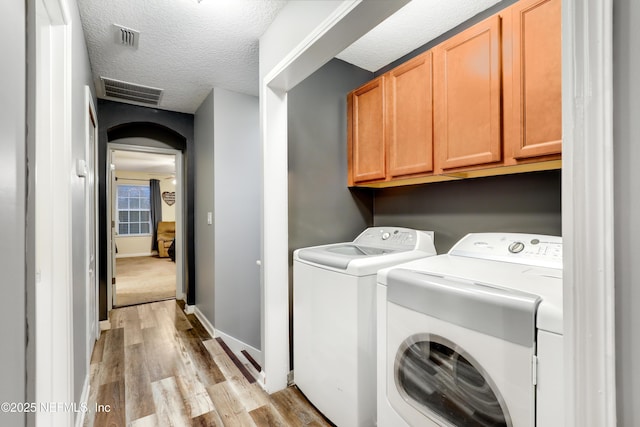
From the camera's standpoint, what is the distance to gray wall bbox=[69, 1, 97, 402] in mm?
1479

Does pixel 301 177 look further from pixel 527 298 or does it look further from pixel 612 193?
pixel 612 193

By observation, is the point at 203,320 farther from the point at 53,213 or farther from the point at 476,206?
A: the point at 476,206

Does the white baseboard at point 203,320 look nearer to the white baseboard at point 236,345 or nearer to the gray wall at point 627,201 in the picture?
the white baseboard at point 236,345

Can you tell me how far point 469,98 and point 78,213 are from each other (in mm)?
2183

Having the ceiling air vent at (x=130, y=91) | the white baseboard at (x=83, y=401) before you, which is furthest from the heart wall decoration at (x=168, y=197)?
the white baseboard at (x=83, y=401)

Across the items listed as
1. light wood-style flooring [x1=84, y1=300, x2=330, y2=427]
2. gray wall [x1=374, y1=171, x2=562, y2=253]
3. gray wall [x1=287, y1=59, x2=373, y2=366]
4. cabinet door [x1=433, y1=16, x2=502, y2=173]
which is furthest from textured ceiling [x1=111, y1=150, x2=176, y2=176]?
cabinet door [x1=433, y1=16, x2=502, y2=173]

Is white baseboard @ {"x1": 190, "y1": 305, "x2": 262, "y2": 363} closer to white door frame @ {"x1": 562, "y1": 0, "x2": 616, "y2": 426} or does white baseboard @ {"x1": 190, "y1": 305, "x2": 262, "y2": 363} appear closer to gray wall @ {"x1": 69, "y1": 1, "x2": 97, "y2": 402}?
gray wall @ {"x1": 69, "y1": 1, "x2": 97, "y2": 402}

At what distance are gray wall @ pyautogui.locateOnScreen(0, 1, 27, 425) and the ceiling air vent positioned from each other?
2.23 m

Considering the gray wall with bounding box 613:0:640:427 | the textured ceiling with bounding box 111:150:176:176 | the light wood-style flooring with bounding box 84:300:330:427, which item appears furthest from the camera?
the textured ceiling with bounding box 111:150:176:176

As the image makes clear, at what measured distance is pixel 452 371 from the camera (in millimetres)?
1040

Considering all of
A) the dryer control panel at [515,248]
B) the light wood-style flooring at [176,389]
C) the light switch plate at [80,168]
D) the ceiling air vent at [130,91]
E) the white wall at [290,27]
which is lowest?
the light wood-style flooring at [176,389]

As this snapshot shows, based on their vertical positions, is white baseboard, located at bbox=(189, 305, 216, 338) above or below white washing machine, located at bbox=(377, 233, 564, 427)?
below

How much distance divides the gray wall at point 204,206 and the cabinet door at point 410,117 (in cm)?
172

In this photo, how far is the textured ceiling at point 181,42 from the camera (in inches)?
64.5
